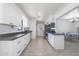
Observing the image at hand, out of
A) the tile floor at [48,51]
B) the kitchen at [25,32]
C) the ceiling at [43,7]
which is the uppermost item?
the ceiling at [43,7]

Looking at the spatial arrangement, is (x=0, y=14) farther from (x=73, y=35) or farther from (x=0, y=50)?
(x=73, y=35)

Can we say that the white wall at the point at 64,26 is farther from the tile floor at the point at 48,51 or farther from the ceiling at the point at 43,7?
the tile floor at the point at 48,51

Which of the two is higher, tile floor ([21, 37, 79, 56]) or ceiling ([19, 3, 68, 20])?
ceiling ([19, 3, 68, 20])

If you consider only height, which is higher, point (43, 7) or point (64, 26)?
point (43, 7)

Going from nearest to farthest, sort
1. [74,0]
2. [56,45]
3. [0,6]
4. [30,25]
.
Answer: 1. [74,0]
2. [0,6]
3. [56,45]
4. [30,25]

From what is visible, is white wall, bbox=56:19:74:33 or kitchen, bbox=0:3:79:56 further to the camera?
white wall, bbox=56:19:74:33

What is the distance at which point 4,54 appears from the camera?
9.08ft

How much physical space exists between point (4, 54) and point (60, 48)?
3451 mm

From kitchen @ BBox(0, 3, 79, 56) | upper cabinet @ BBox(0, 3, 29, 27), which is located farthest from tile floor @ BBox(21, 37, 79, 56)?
upper cabinet @ BBox(0, 3, 29, 27)

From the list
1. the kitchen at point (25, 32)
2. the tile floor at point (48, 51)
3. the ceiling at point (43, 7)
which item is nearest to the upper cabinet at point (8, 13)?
the kitchen at point (25, 32)

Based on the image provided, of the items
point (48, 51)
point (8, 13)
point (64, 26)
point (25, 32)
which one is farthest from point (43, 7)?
point (64, 26)

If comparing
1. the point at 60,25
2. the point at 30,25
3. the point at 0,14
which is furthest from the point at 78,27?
the point at 0,14

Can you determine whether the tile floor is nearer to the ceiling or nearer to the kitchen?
the kitchen

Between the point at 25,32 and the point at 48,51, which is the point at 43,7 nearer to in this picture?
the point at 48,51
